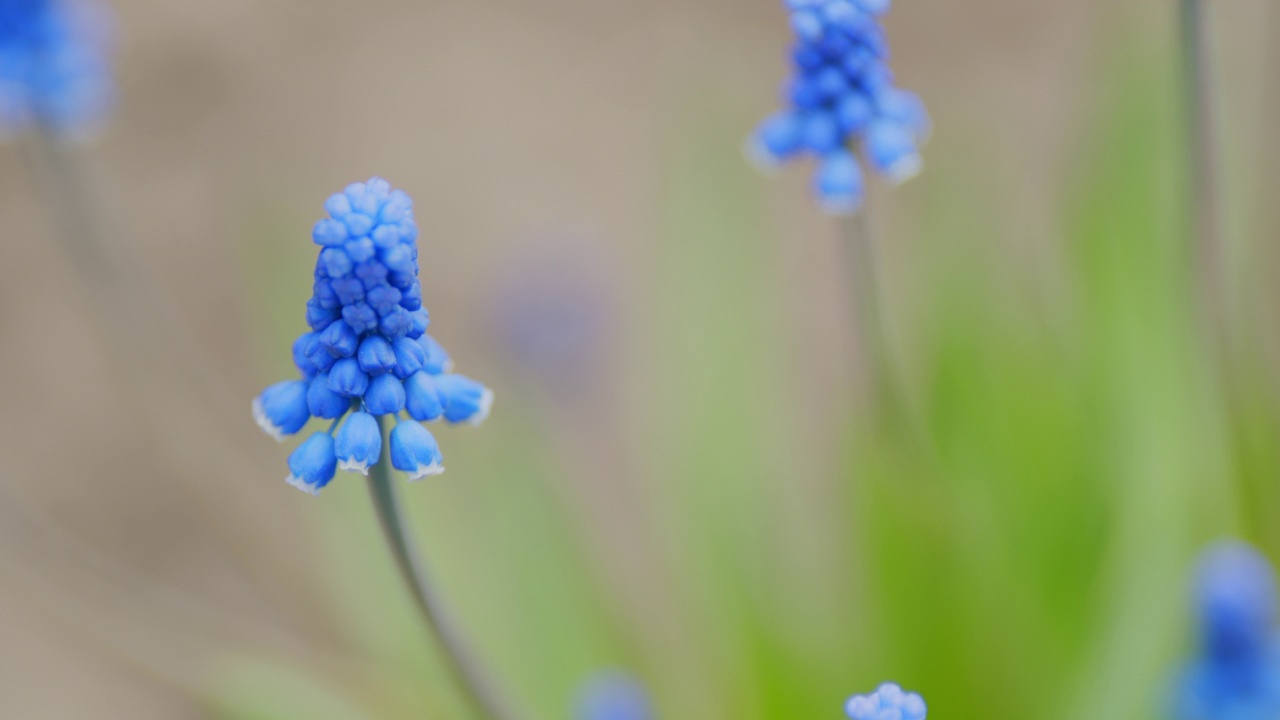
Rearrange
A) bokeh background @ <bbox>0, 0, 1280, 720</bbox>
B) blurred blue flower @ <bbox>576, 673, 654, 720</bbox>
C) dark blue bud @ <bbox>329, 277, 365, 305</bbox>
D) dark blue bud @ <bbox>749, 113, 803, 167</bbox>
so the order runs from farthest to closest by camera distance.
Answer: bokeh background @ <bbox>0, 0, 1280, 720</bbox> → blurred blue flower @ <bbox>576, 673, 654, 720</bbox> → dark blue bud @ <bbox>749, 113, 803, 167</bbox> → dark blue bud @ <bbox>329, 277, 365, 305</bbox>

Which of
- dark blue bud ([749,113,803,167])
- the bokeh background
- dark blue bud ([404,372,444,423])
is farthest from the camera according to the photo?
the bokeh background

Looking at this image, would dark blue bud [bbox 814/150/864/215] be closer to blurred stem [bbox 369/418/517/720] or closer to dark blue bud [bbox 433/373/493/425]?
dark blue bud [bbox 433/373/493/425]

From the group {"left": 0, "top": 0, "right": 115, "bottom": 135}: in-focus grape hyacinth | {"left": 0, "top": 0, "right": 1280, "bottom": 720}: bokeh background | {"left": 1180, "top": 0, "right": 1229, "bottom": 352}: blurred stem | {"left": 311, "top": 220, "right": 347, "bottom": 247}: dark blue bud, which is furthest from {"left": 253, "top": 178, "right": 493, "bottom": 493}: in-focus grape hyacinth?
{"left": 0, "top": 0, "right": 115, "bottom": 135}: in-focus grape hyacinth

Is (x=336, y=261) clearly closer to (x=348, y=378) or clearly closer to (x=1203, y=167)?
(x=348, y=378)

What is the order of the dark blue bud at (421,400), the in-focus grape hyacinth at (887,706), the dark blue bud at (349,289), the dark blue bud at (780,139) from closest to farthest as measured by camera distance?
1. the in-focus grape hyacinth at (887,706)
2. the dark blue bud at (349,289)
3. the dark blue bud at (421,400)
4. the dark blue bud at (780,139)

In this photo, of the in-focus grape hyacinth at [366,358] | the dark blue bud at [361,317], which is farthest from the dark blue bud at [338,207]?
the dark blue bud at [361,317]

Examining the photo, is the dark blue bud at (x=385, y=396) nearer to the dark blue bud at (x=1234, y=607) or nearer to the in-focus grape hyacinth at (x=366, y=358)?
the in-focus grape hyacinth at (x=366, y=358)
